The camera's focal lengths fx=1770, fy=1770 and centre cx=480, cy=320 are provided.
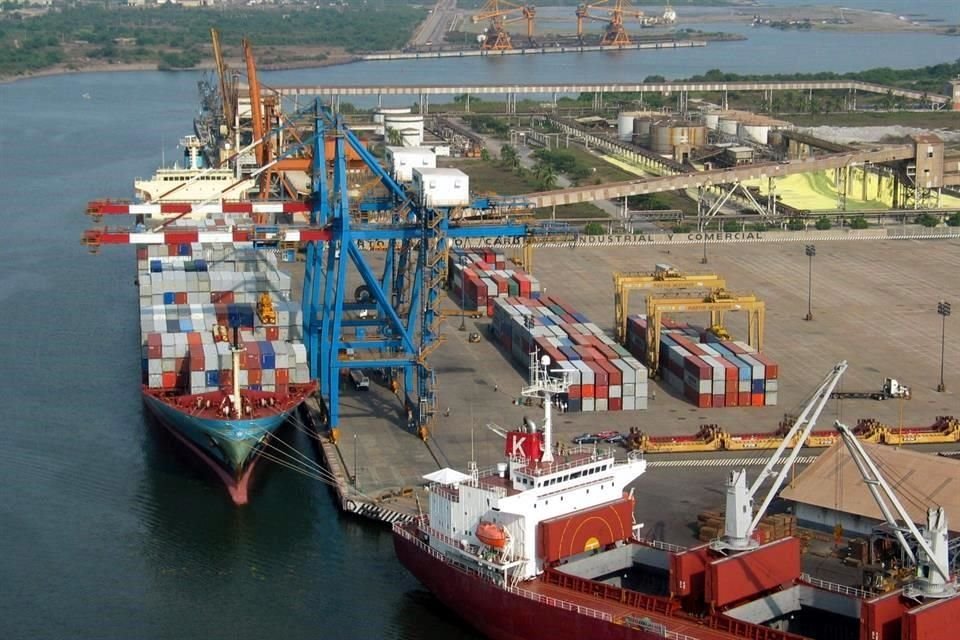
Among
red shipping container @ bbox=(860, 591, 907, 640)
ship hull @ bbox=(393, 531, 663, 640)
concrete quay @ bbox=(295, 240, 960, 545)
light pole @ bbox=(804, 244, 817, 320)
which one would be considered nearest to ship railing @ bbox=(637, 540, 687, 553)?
concrete quay @ bbox=(295, 240, 960, 545)

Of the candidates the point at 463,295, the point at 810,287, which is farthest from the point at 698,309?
the point at 810,287

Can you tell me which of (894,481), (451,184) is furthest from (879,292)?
(894,481)

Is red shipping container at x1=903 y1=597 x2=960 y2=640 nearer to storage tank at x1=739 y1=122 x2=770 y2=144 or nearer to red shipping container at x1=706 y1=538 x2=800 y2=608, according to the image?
red shipping container at x1=706 y1=538 x2=800 y2=608

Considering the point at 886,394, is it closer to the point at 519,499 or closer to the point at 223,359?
the point at 223,359

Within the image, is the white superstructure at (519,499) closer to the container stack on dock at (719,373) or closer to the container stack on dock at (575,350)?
the container stack on dock at (575,350)

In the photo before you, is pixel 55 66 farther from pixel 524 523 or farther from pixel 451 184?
pixel 524 523

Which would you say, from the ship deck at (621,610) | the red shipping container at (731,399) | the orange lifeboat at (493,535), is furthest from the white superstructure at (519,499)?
the red shipping container at (731,399)
